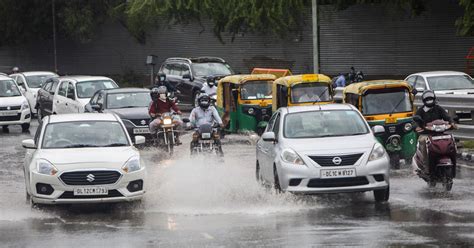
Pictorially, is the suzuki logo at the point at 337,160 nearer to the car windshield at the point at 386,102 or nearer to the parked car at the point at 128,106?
the car windshield at the point at 386,102

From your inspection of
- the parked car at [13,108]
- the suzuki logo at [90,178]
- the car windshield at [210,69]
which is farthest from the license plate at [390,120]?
the car windshield at [210,69]

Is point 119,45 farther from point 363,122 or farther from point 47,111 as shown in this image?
point 363,122

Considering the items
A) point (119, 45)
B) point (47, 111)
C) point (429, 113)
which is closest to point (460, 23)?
point (47, 111)

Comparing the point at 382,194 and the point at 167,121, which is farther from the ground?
the point at 167,121

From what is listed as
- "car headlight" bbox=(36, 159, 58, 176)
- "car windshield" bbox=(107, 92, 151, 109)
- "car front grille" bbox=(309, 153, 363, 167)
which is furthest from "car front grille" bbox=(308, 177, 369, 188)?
"car windshield" bbox=(107, 92, 151, 109)

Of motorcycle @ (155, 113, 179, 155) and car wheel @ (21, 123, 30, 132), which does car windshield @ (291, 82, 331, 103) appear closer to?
motorcycle @ (155, 113, 179, 155)

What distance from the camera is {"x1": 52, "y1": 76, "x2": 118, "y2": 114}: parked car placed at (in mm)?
33219

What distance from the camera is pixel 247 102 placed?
29.2 metres

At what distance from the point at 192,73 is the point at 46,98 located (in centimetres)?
625

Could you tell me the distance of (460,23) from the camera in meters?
38.3

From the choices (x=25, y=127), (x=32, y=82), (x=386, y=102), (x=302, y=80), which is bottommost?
(x=25, y=127)

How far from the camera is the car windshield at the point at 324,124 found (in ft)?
57.1

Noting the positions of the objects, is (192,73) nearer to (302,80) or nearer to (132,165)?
(302,80)

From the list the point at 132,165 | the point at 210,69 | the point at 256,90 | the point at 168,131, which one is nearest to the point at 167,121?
the point at 168,131
